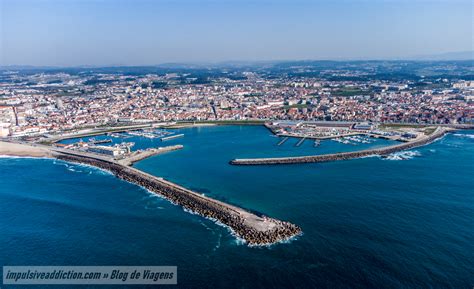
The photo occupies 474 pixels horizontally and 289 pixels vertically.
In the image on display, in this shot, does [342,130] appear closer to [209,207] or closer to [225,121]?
[225,121]

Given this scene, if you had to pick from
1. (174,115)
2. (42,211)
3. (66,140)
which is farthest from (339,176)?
(174,115)

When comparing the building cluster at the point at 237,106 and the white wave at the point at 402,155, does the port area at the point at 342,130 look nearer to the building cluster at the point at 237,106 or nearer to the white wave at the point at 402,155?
the white wave at the point at 402,155

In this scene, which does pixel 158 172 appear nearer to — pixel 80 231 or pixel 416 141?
pixel 80 231

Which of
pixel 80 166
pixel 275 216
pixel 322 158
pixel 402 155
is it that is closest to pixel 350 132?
pixel 402 155

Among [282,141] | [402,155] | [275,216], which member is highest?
[282,141]

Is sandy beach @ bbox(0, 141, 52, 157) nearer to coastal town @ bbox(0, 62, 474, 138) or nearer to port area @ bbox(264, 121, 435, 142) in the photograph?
coastal town @ bbox(0, 62, 474, 138)

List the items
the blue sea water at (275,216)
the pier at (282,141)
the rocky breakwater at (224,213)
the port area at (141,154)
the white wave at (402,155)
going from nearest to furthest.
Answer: the blue sea water at (275,216) → the rocky breakwater at (224,213) → the white wave at (402,155) → the port area at (141,154) → the pier at (282,141)

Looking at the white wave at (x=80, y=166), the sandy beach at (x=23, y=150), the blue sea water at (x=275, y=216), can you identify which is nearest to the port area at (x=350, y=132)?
the blue sea water at (x=275, y=216)
